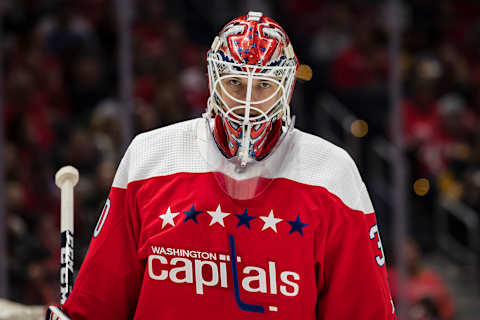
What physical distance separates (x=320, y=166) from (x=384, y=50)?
9.21ft

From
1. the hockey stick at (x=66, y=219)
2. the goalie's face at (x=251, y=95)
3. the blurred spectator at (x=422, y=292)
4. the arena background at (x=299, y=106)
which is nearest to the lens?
the goalie's face at (x=251, y=95)

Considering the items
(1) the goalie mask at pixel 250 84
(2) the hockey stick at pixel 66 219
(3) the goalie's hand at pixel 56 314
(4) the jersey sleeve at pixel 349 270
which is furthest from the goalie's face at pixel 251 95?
(3) the goalie's hand at pixel 56 314

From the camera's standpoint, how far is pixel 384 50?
4.66 m

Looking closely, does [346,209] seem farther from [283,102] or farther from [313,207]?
[283,102]

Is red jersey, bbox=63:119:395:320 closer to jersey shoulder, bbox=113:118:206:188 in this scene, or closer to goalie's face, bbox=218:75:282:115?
jersey shoulder, bbox=113:118:206:188

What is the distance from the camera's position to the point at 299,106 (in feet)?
15.8

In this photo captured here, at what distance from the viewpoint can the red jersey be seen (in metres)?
1.90

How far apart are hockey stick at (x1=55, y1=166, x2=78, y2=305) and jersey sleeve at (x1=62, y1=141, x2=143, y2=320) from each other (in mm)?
108

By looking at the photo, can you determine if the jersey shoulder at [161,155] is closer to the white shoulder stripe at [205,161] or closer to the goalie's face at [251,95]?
the white shoulder stripe at [205,161]

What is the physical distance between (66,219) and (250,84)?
598 millimetres

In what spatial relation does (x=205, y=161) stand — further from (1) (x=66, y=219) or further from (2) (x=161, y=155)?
(1) (x=66, y=219)

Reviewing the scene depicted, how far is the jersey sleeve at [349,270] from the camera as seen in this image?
1.92 meters

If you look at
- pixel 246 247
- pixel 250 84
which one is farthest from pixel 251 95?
pixel 246 247

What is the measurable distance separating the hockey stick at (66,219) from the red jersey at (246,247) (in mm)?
167
